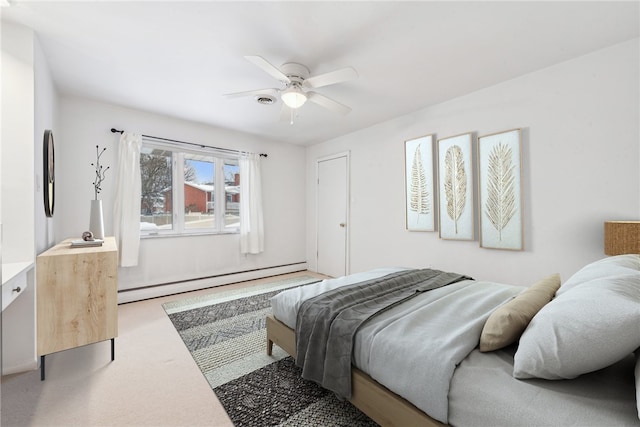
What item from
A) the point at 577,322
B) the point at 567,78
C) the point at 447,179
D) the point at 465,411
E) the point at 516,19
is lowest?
the point at 465,411

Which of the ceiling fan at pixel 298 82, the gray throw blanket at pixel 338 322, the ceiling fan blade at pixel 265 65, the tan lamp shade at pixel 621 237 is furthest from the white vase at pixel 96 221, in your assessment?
the tan lamp shade at pixel 621 237

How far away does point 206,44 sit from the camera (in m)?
2.07

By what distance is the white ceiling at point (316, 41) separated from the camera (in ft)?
5.69

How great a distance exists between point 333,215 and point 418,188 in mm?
1680

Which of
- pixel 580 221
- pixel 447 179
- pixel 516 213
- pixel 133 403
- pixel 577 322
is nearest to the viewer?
pixel 577 322

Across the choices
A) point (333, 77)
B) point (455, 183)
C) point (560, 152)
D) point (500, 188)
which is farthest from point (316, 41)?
point (560, 152)

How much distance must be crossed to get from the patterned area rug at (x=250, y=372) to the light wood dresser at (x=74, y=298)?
69cm

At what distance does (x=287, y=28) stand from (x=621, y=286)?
2265mm

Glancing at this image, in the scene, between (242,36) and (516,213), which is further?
(516,213)

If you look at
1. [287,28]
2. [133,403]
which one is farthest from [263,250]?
[287,28]

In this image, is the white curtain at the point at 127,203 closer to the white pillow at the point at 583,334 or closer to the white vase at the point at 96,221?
the white vase at the point at 96,221

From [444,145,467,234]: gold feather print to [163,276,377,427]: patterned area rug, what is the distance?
2275 millimetres

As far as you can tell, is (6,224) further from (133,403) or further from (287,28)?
(287,28)

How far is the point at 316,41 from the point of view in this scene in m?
2.02
